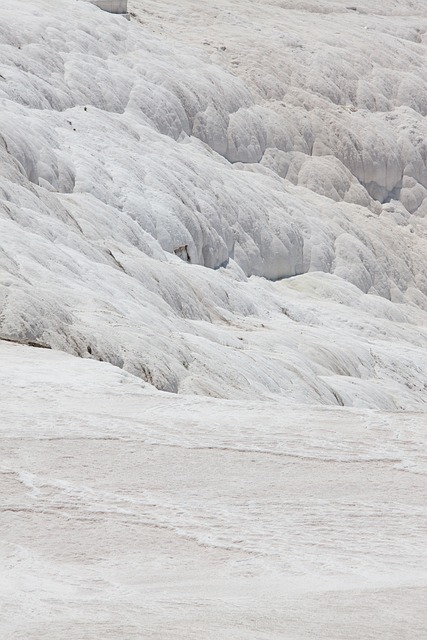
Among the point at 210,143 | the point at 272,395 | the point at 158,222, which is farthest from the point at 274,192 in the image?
the point at 272,395

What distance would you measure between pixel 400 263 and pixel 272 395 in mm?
22103

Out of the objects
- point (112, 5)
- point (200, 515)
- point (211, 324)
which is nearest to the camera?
point (200, 515)

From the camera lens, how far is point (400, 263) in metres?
37.0

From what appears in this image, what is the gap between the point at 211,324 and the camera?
20.0 meters

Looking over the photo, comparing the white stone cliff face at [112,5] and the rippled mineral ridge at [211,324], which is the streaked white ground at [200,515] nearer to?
the rippled mineral ridge at [211,324]

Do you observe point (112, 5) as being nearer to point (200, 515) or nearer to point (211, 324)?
point (211, 324)

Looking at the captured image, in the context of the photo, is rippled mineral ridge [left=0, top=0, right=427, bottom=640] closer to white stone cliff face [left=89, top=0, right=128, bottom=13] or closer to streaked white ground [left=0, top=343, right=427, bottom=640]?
streaked white ground [left=0, top=343, right=427, bottom=640]

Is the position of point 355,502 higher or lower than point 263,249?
higher

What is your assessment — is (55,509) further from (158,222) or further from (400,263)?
(400,263)

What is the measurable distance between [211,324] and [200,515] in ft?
43.7

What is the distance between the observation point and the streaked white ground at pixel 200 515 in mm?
5352

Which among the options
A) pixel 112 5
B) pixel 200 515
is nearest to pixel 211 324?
pixel 200 515

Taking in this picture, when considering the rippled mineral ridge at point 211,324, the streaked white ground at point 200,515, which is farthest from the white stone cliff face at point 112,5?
the streaked white ground at point 200,515

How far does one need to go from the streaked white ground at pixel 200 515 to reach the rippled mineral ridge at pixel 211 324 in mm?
20
